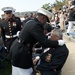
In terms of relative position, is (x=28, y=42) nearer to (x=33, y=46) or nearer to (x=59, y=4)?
(x=33, y=46)

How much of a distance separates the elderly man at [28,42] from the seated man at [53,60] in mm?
244

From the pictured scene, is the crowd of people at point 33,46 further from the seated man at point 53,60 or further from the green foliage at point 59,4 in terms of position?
the green foliage at point 59,4

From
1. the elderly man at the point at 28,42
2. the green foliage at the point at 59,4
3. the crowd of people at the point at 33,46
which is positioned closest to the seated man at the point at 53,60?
the crowd of people at the point at 33,46

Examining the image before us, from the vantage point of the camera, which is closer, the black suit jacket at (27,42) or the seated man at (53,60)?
the black suit jacket at (27,42)

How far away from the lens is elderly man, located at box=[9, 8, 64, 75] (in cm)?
285

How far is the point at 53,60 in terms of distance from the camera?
10.8 feet

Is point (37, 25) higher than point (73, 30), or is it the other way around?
point (37, 25)

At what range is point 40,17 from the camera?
2.87 meters

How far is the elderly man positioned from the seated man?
24 cm

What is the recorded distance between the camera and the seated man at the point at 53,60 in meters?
3.29

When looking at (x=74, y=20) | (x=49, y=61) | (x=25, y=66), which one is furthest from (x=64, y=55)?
(x=74, y=20)

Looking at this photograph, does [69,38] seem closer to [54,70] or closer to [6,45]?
[6,45]

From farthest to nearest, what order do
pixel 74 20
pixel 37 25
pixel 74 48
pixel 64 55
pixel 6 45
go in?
pixel 74 20 → pixel 74 48 → pixel 6 45 → pixel 64 55 → pixel 37 25

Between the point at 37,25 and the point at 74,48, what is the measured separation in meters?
5.25
